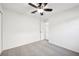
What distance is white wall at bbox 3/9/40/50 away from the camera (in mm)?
3414

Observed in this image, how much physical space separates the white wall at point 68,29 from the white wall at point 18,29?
6.73 feet

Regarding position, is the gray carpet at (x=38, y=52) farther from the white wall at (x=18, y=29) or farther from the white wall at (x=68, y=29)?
the white wall at (x=18, y=29)

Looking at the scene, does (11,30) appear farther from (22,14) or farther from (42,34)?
(42,34)

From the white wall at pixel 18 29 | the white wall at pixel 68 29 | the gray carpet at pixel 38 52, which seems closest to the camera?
the gray carpet at pixel 38 52

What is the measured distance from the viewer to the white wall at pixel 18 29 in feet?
11.2

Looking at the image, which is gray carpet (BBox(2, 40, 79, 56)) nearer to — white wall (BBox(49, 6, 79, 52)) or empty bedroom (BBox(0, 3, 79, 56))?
empty bedroom (BBox(0, 3, 79, 56))

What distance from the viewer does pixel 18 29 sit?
412 cm

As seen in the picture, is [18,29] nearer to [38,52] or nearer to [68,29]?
[38,52]

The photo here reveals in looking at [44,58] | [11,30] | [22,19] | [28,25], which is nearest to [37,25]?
[28,25]

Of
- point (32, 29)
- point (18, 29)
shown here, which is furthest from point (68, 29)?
point (18, 29)

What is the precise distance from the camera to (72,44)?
3275mm

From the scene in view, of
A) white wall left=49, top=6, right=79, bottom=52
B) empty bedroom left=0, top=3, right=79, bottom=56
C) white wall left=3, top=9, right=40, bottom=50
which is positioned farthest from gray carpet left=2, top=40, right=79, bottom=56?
white wall left=3, top=9, right=40, bottom=50

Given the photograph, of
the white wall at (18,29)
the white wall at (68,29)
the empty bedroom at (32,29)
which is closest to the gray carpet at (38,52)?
the empty bedroom at (32,29)

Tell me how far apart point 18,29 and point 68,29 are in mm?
3103
